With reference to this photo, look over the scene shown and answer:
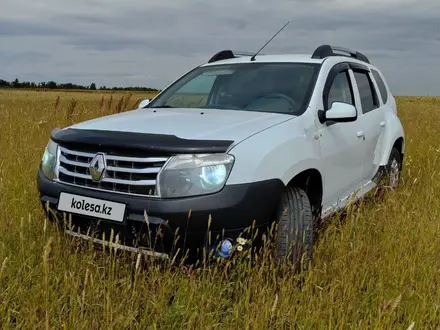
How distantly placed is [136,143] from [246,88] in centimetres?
175

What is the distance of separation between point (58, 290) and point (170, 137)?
1055mm

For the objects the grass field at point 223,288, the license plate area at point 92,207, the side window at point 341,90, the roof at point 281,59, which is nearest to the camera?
the grass field at point 223,288

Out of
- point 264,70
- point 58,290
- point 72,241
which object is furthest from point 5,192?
point 264,70

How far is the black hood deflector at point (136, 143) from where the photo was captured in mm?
2553

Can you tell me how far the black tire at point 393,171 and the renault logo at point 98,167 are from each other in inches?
128

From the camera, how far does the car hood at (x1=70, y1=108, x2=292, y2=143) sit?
9.16ft

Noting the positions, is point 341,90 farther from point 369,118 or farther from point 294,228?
point 294,228

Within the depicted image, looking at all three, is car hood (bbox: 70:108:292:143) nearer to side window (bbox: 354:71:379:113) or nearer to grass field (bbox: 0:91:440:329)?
grass field (bbox: 0:91:440:329)

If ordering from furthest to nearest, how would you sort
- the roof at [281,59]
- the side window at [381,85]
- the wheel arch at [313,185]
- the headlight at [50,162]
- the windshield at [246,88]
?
1. the side window at [381,85]
2. the roof at [281,59]
3. the windshield at [246,88]
4. the wheel arch at [313,185]
5. the headlight at [50,162]

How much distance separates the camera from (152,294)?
2.53 m

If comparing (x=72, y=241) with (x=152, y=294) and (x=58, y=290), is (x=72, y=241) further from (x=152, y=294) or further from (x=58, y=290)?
(x=152, y=294)

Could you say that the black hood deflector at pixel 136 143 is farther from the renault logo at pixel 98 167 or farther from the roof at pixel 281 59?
the roof at pixel 281 59

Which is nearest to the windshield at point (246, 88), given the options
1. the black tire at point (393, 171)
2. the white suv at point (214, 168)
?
the white suv at point (214, 168)

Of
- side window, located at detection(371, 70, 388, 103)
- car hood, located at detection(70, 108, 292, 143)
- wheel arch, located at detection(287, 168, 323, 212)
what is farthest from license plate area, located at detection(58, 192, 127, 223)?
side window, located at detection(371, 70, 388, 103)
